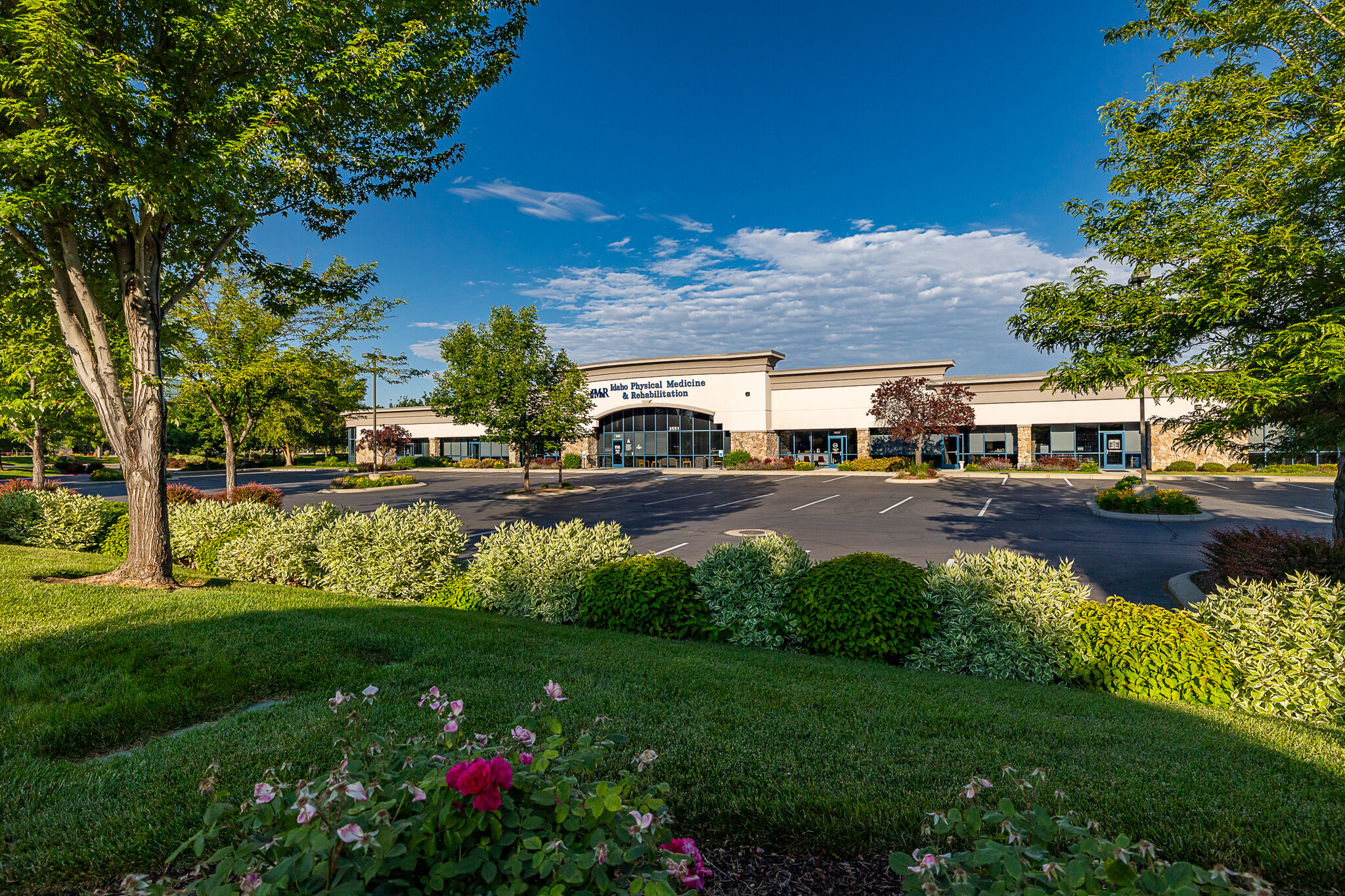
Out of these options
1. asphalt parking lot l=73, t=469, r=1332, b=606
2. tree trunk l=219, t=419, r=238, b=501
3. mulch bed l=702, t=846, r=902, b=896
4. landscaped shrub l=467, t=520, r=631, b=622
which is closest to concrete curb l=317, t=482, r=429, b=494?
asphalt parking lot l=73, t=469, r=1332, b=606

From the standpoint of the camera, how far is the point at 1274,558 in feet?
26.1

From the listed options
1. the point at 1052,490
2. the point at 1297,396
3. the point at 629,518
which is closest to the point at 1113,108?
the point at 1297,396

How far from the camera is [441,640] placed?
238 inches

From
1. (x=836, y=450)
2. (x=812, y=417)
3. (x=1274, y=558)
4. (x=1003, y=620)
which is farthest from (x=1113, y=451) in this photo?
(x=1003, y=620)

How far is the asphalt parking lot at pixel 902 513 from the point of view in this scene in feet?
41.7

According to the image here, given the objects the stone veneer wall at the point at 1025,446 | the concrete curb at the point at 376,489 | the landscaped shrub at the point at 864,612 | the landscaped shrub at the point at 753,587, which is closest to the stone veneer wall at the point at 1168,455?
the stone veneer wall at the point at 1025,446

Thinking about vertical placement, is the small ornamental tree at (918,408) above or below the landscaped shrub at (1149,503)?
above

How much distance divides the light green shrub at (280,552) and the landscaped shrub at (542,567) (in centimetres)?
302

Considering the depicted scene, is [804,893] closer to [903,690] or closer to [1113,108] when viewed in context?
[903,690]

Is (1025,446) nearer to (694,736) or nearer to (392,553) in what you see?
(392,553)

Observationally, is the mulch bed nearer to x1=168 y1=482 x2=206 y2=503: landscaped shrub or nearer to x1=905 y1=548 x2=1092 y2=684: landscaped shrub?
x1=905 y1=548 x2=1092 y2=684: landscaped shrub

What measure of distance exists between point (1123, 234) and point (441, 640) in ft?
30.6

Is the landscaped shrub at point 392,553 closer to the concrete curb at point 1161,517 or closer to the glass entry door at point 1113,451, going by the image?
the concrete curb at point 1161,517

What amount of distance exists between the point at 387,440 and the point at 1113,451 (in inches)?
2327
